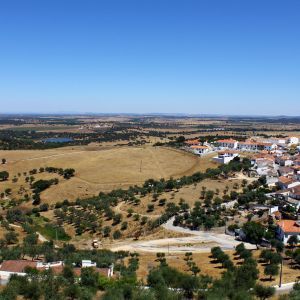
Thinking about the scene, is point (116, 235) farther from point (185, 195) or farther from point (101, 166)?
point (101, 166)

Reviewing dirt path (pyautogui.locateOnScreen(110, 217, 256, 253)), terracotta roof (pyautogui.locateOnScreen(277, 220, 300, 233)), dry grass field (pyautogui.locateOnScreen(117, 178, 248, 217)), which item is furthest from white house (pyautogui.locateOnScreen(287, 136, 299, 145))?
terracotta roof (pyautogui.locateOnScreen(277, 220, 300, 233))

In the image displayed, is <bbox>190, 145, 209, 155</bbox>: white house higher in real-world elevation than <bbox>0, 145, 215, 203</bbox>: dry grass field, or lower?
higher

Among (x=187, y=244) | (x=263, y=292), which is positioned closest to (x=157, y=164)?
(x=187, y=244)

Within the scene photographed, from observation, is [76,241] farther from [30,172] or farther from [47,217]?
[30,172]

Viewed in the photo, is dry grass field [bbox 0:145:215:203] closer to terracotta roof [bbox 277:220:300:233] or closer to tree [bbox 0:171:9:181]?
tree [bbox 0:171:9:181]

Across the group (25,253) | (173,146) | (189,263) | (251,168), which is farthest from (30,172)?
(189,263)

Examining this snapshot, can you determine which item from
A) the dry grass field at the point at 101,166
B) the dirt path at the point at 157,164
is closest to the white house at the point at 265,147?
the dry grass field at the point at 101,166
